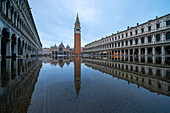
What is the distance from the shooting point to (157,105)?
5.55 ft

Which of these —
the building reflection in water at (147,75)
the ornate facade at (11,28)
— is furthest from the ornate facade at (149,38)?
the ornate facade at (11,28)

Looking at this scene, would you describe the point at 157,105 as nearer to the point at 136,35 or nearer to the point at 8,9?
the point at 8,9

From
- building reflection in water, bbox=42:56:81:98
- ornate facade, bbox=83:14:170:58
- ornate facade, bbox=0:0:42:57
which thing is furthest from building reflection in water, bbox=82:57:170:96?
ornate facade, bbox=83:14:170:58

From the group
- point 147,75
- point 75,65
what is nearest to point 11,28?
point 75,65

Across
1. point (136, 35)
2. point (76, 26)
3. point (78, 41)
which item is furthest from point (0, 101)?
point (76, 26)

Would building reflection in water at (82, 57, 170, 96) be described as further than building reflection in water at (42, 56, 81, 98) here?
No

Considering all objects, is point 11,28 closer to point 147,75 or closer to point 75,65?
point 75,65

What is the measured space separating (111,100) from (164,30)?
32.6 m

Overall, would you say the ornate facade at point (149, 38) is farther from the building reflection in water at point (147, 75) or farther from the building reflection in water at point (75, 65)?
the building reflection in water at point (75, 65)

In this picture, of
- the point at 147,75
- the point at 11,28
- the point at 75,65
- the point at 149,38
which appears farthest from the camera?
the point at 149,38

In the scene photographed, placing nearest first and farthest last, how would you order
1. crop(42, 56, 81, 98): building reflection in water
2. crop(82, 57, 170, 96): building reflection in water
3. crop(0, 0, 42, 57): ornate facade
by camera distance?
crop(82, 57, 170, 96): building reflection in water
crop(42, 56, 81, 98): building reflection in water
crop(0, 0, 42, 57): ornate facade

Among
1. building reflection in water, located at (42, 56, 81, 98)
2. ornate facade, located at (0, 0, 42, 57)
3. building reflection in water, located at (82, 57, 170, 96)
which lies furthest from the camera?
ornate facade, located at (0, 0, 42, 57)

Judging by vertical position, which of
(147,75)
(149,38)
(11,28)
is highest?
(149,38)

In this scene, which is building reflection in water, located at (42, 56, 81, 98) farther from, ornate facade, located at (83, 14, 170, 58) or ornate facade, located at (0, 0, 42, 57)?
ornate facade, located at (83, 14, 170, 58)
